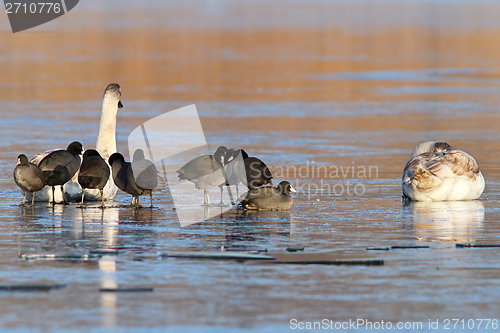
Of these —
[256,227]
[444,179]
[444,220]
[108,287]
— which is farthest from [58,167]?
[444,179]

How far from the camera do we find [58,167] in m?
10.4

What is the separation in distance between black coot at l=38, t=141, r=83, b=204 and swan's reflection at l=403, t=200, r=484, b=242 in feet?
13.8

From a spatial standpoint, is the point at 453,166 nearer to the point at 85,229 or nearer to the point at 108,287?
the point at 85,229

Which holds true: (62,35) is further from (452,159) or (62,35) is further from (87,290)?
(87,290)

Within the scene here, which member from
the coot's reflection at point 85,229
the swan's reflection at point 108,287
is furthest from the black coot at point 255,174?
the swan's reflection at point 108,287

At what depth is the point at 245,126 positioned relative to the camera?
18703mm

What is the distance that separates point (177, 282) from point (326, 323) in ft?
4.82

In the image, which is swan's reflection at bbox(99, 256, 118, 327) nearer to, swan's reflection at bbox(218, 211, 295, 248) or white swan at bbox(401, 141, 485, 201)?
swan's reflection at bbox(218, 211, 295, 248)

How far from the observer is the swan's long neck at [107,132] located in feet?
38.0

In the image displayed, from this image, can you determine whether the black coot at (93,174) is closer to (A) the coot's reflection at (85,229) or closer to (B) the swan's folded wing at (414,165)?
(A) the coot's reflection at (85,229)

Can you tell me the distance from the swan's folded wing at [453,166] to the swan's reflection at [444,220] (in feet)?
1.23

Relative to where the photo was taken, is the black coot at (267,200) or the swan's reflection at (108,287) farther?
the black coot at (267,200)

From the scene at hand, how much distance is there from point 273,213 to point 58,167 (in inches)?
109

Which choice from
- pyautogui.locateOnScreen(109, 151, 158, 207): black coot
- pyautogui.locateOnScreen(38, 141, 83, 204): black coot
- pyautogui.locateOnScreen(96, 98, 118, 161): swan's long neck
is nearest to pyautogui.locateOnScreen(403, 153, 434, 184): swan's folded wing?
pyautogui.locateOnScreen(109, 151, 158, 207): black coot
